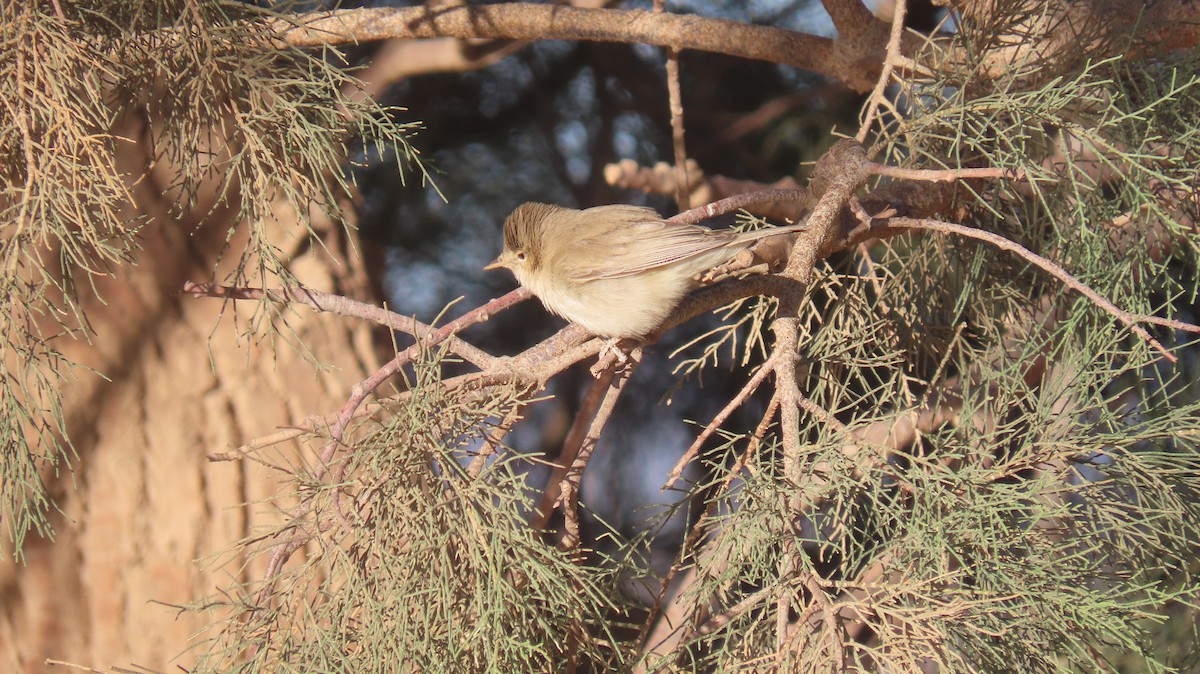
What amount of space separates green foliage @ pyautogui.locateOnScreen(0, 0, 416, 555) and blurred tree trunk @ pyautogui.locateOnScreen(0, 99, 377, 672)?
292mm

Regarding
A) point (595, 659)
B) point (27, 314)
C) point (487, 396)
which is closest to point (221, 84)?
point (27, 314)

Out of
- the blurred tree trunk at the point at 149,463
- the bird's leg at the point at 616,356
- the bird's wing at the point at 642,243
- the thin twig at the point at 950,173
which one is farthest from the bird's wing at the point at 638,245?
the blurred tree trunk at the point at 149,463

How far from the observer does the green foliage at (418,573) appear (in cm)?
96

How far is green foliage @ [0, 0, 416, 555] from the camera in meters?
1.02

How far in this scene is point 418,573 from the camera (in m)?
1.00

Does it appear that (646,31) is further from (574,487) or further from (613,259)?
(574,487)

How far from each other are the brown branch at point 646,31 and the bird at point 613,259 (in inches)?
16.1

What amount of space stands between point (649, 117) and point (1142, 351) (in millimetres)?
1628

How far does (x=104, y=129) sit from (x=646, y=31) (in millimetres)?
1087

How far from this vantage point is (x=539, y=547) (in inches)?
39.7

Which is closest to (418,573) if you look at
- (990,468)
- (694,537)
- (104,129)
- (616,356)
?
(694,537)

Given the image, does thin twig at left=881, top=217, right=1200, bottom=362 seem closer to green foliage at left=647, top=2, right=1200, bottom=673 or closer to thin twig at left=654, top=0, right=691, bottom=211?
green foliage at left=647, top=2, right=1200, bottom=673

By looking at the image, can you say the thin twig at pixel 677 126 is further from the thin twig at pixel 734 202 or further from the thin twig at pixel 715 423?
the thin twig at pixel 715 423

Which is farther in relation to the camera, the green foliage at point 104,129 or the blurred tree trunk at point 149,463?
the blurred tree trunk at point 149,463
